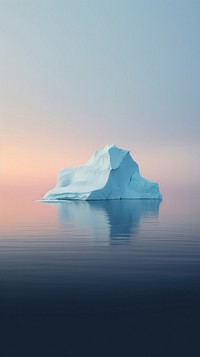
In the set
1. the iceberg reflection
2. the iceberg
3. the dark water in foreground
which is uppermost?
the iceberg

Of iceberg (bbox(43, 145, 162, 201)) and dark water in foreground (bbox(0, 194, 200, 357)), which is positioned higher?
iceberg (bbox(43, 145, 162, 201))

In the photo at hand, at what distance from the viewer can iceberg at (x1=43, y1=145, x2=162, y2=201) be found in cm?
5612

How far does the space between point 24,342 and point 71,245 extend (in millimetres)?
8886

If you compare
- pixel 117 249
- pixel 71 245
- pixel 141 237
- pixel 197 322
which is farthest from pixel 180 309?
pixel 141 237

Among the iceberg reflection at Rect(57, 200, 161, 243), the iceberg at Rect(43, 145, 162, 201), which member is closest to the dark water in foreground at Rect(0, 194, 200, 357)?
the iceberg reflection at Rect(57, 200, 161, 243)

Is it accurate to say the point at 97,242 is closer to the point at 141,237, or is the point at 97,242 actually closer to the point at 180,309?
the point at 141,237

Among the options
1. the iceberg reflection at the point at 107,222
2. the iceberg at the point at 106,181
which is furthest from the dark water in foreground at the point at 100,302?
the iceberg at the point at 106,181

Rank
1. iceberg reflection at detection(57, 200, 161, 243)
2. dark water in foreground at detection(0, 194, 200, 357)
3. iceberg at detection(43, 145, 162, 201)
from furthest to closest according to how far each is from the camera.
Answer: iceberg at detection(43, 145, 162, 201)
iceberg reflection at detection(57, 200, 161, 243)
dark water in foreground at detection(0, 194, 200, 357)

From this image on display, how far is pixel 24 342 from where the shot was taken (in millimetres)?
4902

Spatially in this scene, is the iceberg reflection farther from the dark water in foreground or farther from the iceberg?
the iceberg

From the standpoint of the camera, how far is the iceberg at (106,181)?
56125mm

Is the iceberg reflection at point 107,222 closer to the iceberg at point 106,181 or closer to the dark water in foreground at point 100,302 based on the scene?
the dark water in foreground at point 100,302

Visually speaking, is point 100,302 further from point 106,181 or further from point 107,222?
point 106,181

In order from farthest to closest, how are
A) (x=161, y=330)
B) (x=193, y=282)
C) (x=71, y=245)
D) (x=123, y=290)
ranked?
(x=71, y=245), (x=193, y=282), (x=123, y=290), (x=161, y=330)
